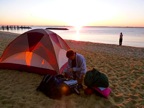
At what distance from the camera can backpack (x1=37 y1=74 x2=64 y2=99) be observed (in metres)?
4.77

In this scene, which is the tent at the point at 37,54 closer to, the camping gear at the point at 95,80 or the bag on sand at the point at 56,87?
the bag on sand at the point at 56,87

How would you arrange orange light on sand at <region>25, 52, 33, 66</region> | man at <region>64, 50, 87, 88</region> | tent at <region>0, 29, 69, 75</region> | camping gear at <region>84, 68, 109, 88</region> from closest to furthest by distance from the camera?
1. camping gear at <region>84, 68, 109, 88</region>
2. man at <region>64, 50, 87, 88</region>
3. tent at <region>0, 29, 69, 75</region>
4. orange light on sand at <region>25, 52, 33, 66</region>

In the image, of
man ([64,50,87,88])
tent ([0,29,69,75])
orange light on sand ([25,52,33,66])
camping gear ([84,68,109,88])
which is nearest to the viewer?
camping gear ([84,68,109,88])

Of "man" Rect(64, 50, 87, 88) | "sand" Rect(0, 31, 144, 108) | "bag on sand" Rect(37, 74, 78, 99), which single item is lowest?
"sand" Rect(0, 31, 144, 108)

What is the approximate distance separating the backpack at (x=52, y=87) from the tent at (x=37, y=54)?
3.32ft

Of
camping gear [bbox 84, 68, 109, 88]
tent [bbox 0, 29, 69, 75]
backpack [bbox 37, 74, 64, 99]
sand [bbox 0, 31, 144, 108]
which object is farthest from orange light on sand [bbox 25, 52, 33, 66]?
camping gear [bbox 84, 68, 109, 88]

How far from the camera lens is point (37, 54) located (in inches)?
255

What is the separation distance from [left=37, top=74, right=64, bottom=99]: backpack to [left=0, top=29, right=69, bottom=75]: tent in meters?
1.01

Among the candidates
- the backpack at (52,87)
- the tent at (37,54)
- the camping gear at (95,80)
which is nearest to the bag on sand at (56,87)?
the backpack at (52,87)

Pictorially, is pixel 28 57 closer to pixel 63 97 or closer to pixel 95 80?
pixel 63 97

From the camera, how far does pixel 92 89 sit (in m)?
5.02

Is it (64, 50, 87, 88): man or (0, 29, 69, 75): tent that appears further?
(0, 29, 69, 75): tent

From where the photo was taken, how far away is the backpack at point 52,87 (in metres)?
4.77

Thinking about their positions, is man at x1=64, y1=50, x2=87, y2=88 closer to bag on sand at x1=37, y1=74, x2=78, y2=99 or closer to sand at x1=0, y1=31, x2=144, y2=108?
bag on sand at x1=37, y1=74, x2=78, y2=99
